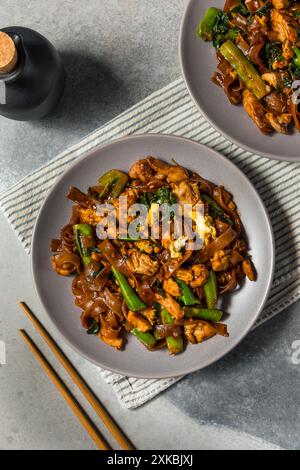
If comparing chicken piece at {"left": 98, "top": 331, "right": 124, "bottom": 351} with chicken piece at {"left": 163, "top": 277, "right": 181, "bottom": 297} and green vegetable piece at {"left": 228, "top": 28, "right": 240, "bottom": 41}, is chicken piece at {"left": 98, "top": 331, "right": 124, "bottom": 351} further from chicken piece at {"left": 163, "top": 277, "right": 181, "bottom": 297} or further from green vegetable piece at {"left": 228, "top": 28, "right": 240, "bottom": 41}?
green vegetable piece at {"left": 228, "top": 28, "right": 240, "bottom": 41}

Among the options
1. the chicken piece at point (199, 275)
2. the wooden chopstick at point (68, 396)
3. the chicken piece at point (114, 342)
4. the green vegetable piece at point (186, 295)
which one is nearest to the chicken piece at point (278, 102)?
the chicken piece at point (199, 275)

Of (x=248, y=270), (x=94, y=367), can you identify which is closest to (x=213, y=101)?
(x=248, y=270)

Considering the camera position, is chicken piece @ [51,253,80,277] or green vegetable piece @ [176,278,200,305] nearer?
green vegetable piece @ [176,278,200,305]

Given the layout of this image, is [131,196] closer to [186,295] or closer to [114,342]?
[186,295]

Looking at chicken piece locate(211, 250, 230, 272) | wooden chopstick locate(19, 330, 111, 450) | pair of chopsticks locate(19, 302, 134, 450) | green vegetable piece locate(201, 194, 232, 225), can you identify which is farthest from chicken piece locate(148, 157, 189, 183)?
wooden chopstick locate(19, 330, 111, 450)

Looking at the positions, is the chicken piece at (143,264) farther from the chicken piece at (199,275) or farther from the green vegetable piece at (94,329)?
the green vegetable piece at (94,329)
